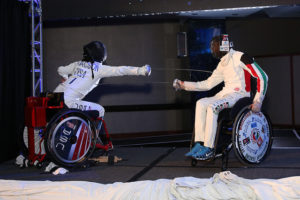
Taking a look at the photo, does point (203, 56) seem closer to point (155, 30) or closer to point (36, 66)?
point (155, 30)

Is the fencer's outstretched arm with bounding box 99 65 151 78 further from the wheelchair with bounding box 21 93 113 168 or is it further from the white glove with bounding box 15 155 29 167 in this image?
the white glove with bounding box 15 155 29 167

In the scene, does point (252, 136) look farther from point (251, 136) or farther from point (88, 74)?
point (88, 74)

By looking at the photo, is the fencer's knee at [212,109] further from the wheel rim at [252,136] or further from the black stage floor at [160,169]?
the black stage floor at [160,169]

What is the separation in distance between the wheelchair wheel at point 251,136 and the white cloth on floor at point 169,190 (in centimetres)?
113

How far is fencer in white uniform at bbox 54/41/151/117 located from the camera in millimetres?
3920

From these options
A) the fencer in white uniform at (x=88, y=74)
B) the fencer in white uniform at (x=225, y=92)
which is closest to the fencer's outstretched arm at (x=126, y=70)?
the fencer in white uniform at (x=88, y=74)

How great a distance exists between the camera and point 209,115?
3385 mm

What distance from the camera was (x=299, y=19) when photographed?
25.0ft

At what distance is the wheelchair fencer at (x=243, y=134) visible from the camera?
129 inches

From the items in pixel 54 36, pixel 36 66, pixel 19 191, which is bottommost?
pixel 19 191

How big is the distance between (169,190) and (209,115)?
1.47 meters

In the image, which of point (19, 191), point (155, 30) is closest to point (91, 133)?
point (19, 191)

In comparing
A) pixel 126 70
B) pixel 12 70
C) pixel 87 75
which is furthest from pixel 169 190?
pixel 12 70

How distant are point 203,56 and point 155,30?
96 cm
